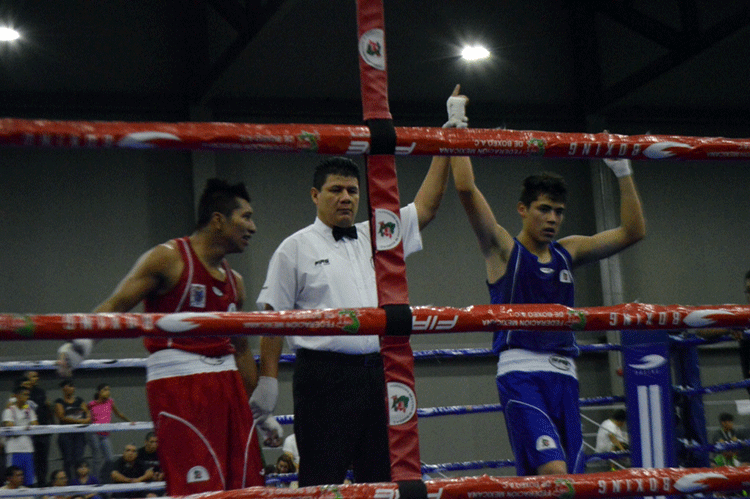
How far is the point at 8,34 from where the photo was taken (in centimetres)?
833

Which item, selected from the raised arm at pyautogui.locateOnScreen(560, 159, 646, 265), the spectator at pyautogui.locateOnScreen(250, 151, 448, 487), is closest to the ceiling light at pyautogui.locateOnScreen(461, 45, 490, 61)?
the raised arm at pyautogui.locateOnScreen(560, 159, 646, 265)

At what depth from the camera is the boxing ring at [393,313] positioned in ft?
5.11

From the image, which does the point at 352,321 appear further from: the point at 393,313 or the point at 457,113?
the point at 457,113

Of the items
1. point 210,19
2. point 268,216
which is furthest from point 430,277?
point 210,19

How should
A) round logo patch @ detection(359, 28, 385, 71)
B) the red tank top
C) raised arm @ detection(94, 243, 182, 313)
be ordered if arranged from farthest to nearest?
the red tank top → raised arm @ detection(94, 243, 182, 313) → round logo patch @ detection(359, 28, 385, 71)

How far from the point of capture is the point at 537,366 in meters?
2.72

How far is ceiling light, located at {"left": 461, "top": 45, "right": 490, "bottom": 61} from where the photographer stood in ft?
31.7

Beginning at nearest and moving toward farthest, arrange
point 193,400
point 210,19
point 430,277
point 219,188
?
point 193,400, point 219,188, point 210,19, point 430,277

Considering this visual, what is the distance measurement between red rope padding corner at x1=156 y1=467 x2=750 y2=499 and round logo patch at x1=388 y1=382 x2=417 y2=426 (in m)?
0.16

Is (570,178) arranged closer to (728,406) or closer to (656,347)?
(728,406)

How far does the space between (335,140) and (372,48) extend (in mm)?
307

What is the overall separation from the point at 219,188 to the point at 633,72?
8738mm

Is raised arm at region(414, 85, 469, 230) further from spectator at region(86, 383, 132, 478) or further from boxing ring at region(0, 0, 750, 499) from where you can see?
spectator at region(86, 383, 132, 478)

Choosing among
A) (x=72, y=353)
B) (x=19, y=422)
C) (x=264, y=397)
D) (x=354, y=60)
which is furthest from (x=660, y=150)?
(x=354, y=60)
